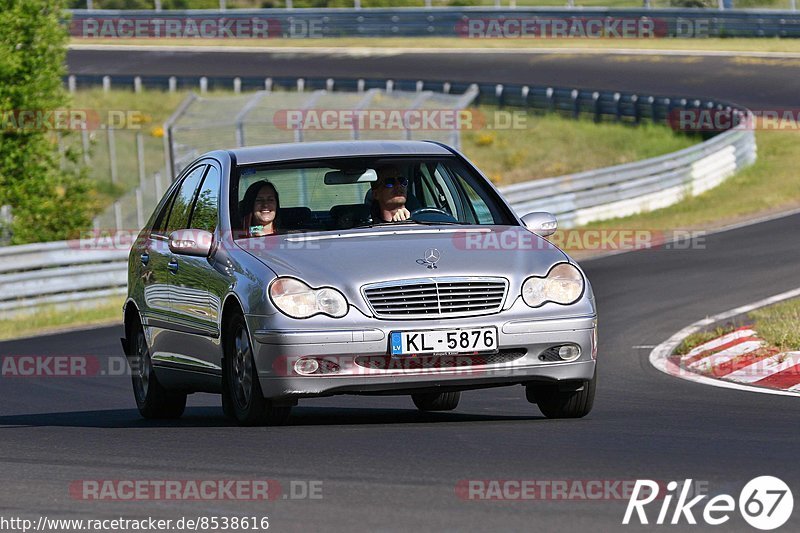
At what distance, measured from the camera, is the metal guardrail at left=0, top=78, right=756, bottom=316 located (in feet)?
69.3

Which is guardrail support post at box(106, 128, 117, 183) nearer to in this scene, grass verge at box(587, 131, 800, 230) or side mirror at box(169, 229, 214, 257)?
grass verge at box(587, 131, 800, 230)

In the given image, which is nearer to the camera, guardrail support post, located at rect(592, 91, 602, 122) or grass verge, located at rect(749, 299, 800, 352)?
grass verge, located at rect(749, 299, 800, 352)

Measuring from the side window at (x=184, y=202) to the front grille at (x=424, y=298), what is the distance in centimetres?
220

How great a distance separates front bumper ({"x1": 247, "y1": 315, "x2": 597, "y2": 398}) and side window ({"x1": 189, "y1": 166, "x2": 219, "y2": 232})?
1.33m

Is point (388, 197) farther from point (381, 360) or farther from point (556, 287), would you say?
point (381, 360)

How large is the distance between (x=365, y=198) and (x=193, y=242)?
1.05 meters

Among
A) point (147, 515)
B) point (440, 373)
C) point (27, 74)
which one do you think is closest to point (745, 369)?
point (440, 373)

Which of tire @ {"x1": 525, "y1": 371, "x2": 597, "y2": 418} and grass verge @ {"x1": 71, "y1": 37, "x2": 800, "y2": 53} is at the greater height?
tire @ {"x1": 525, "y1": 371, "x2": 597, "y2": 418}

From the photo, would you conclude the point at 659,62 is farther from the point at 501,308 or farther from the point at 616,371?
the point at 501,308

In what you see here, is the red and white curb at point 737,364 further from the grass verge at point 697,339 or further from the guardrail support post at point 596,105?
the guardrail support post at point 596,105

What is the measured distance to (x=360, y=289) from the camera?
820 centimetres

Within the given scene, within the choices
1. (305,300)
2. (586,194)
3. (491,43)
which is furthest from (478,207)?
(491,43)

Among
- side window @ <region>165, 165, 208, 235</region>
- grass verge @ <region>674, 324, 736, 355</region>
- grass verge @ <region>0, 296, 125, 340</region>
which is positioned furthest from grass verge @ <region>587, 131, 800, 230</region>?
side window @ <region>165, 165, 208, 235</region>

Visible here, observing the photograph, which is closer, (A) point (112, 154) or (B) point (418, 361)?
(B) point (418, 361)
